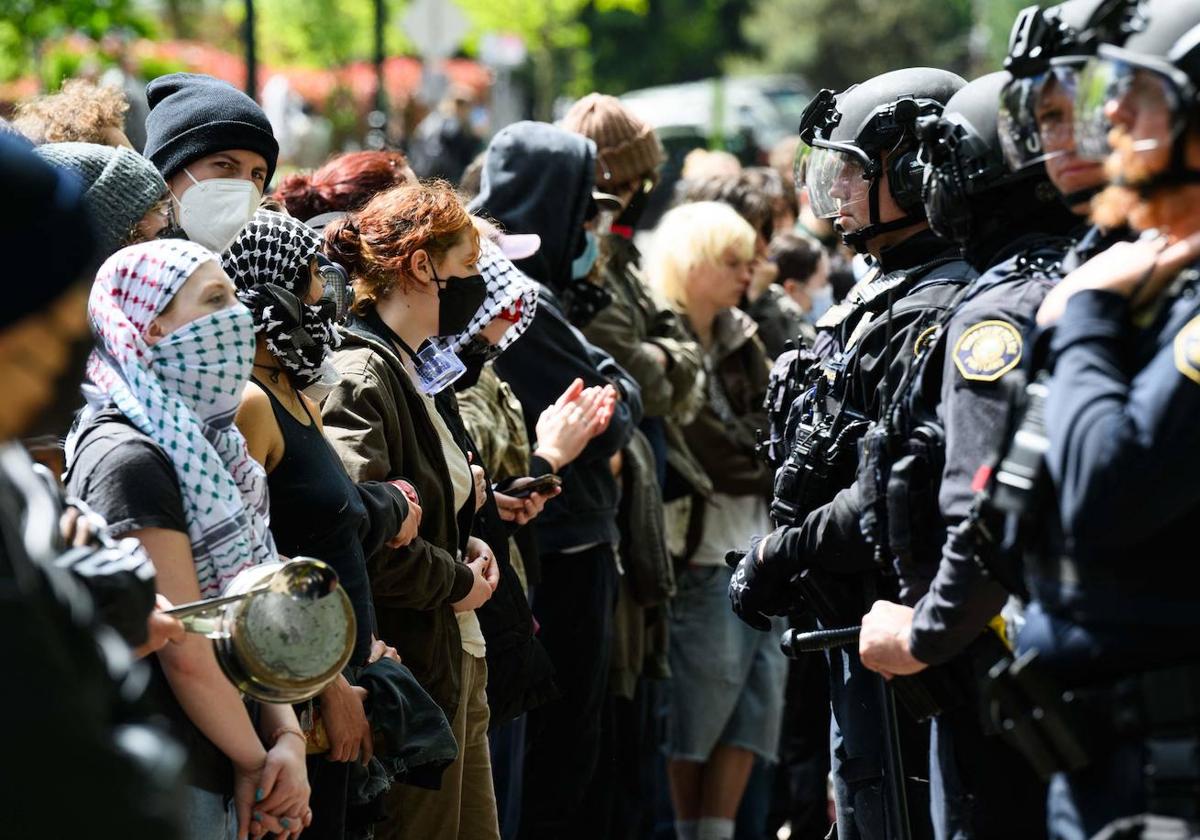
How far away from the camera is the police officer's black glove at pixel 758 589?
434cm

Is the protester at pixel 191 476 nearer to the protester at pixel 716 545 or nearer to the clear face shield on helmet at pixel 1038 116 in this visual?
the clear face shield on helmet at pixel 1038 116

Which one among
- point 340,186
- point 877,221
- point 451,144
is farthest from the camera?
point 451,144

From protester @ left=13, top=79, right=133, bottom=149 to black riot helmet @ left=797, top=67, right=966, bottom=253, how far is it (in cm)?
207

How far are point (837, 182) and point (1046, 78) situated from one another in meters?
1.28

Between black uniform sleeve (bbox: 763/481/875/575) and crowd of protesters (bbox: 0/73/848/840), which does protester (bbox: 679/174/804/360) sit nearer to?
crowd of protesters (bbox: 0/73/848/840)

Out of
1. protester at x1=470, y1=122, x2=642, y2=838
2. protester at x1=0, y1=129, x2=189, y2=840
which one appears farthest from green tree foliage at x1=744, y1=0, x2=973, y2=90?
protester at x1=0, y1=129, x2=189, y2=840

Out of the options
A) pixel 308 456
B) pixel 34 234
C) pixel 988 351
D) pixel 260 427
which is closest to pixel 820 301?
pixel 308 456

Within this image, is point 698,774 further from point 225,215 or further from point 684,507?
point 225,215

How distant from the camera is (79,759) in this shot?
2.16m

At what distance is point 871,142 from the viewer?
446 cm

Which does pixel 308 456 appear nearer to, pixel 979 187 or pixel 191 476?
pixel 191 476

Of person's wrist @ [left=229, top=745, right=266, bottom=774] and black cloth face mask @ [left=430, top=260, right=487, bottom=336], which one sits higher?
black cloth face mask @ [left=430, top=260, right=487, bottom=336]

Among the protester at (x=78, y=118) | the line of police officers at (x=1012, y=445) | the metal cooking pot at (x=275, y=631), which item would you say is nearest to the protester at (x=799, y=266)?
the line of police officers at (x=1012, y=445)

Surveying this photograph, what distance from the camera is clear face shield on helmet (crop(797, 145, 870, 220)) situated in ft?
14.7
